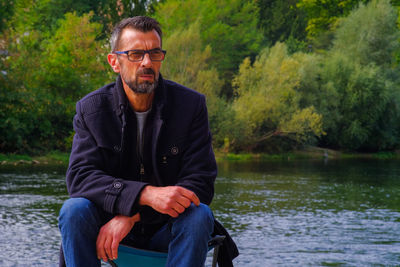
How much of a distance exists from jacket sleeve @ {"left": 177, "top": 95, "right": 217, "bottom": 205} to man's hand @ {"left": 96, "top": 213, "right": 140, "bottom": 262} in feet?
1.32

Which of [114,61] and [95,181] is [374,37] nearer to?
[114,61]

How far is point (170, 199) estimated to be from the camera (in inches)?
134

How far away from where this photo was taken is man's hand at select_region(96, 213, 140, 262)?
3.40 metres

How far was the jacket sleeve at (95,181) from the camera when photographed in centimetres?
349

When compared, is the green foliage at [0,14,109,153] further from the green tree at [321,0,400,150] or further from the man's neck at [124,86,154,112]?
the man's neck at [124,86,154,112]

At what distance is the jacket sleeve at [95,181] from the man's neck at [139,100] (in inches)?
10.5

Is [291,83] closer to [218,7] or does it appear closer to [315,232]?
[218,7]

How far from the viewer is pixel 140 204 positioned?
3.52 metres

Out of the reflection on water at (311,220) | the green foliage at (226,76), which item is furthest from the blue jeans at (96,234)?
the green foliage at (226,76)

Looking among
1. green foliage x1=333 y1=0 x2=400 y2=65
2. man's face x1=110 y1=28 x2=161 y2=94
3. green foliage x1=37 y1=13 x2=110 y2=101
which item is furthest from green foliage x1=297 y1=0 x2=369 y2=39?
man's face x1=110 y1=28 x2=161 y2=94

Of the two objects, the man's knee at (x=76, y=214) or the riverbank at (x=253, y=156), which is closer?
the man's knee at (x=76, y=214)

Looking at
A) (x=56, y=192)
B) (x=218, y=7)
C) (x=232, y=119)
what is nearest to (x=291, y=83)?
(x=232, y=119)

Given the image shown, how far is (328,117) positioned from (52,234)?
32.7 meters

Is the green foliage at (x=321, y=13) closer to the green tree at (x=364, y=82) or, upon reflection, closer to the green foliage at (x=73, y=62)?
the green tree at (x=364, y=82)
